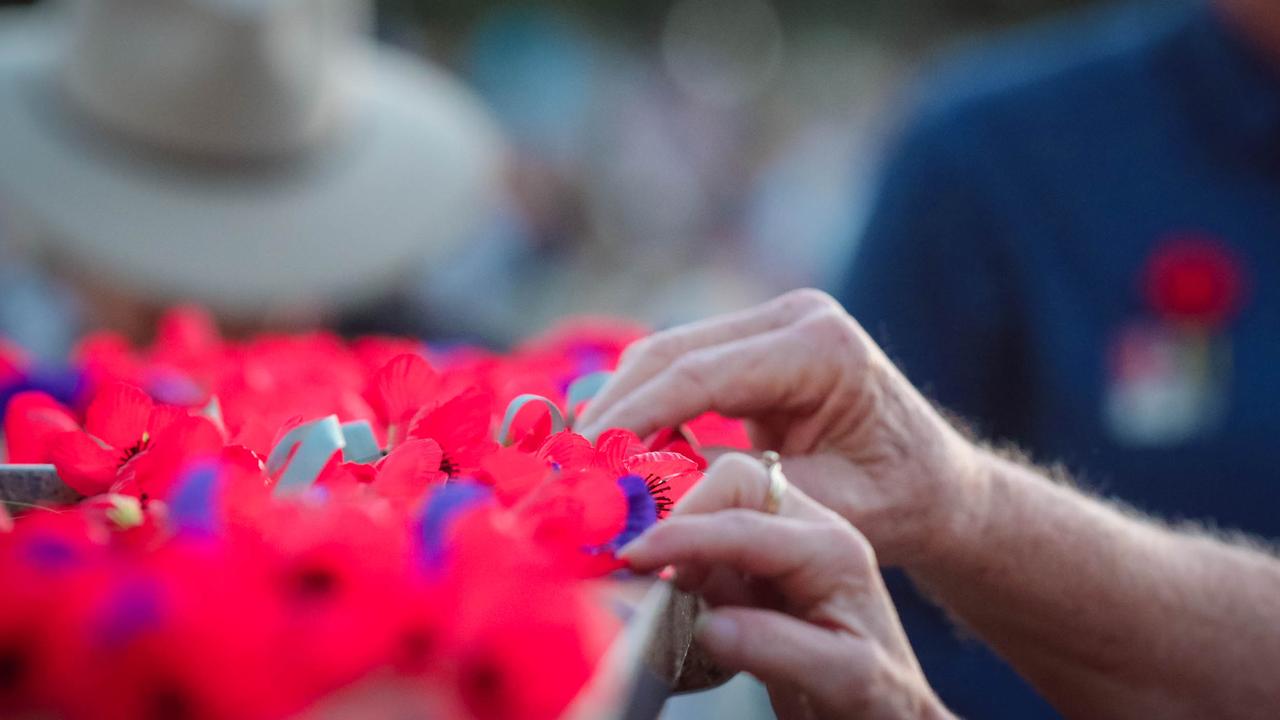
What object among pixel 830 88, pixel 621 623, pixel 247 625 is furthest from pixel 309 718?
pixel 830 88

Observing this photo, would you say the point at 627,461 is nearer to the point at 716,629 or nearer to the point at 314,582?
the point at 716,629

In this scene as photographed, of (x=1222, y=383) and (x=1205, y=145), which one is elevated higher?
(x=1205, y=145)

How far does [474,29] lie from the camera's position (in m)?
8.51

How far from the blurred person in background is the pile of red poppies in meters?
1.48

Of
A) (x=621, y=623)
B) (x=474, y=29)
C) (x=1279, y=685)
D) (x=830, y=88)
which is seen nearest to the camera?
(x=621, y=623)

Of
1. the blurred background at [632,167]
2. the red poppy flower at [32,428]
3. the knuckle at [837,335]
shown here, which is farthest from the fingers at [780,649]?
the blurred background at [632,167]

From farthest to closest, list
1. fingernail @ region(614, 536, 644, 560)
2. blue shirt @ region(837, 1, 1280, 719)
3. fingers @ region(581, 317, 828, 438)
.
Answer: blue shirt @ region(837, 1, 1280, 719)
fingers @ region(581, 317, 828, 438)
fingernail @ region(614, 536, 644, 560)

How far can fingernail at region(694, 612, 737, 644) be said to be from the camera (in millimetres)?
701

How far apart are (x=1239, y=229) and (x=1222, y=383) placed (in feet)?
0.79

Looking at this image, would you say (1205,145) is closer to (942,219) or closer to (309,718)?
(942,219)

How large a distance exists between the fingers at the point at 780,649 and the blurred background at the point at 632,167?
297cm

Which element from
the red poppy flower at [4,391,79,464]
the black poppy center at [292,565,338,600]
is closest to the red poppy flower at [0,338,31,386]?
the red poppy flower at [4,391,79,464]

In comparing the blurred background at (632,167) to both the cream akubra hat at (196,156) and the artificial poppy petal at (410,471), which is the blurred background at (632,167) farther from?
the artificial poppy petal at (410,471)

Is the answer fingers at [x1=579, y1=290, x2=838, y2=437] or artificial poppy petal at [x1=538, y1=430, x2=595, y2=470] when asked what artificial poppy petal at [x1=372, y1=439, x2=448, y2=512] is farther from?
fingers at [x1=579, y1=290, x2=838, y2=437]
